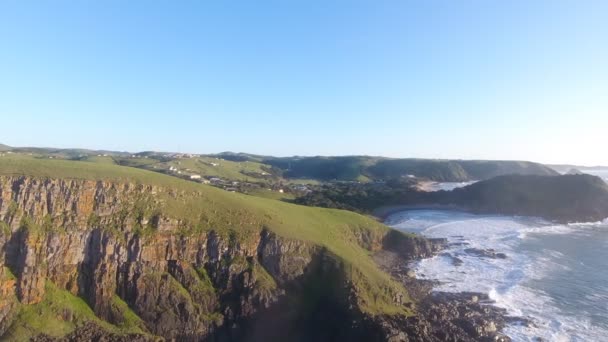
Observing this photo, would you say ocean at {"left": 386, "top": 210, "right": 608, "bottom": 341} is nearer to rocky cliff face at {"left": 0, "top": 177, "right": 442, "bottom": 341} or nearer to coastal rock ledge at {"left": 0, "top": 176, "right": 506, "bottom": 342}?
coastal rock ledge at {"left": 0, "top": 176, "right": 506, "bottom": 342}

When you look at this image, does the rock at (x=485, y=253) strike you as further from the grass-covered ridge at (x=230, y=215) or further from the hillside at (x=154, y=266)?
the hillside at (x=154, y=266)

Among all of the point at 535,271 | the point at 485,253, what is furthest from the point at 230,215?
the point at 485,253

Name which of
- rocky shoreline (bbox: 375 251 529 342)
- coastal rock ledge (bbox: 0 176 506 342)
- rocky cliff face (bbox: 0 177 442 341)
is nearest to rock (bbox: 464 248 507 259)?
rocky shoreline (bbox: 375 251 529 342)

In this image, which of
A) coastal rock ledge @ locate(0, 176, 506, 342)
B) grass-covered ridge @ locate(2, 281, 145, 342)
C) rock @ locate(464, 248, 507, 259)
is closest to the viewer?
grass-covered ridge @ locate(2, 281, 145, 342)

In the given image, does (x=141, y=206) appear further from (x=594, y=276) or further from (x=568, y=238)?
(x=568, y=238)

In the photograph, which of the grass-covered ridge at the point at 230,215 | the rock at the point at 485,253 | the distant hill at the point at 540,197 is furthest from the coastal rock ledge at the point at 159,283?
the distant hill at the point at 540,197

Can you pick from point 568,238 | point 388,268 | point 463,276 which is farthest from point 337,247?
point 568,238
